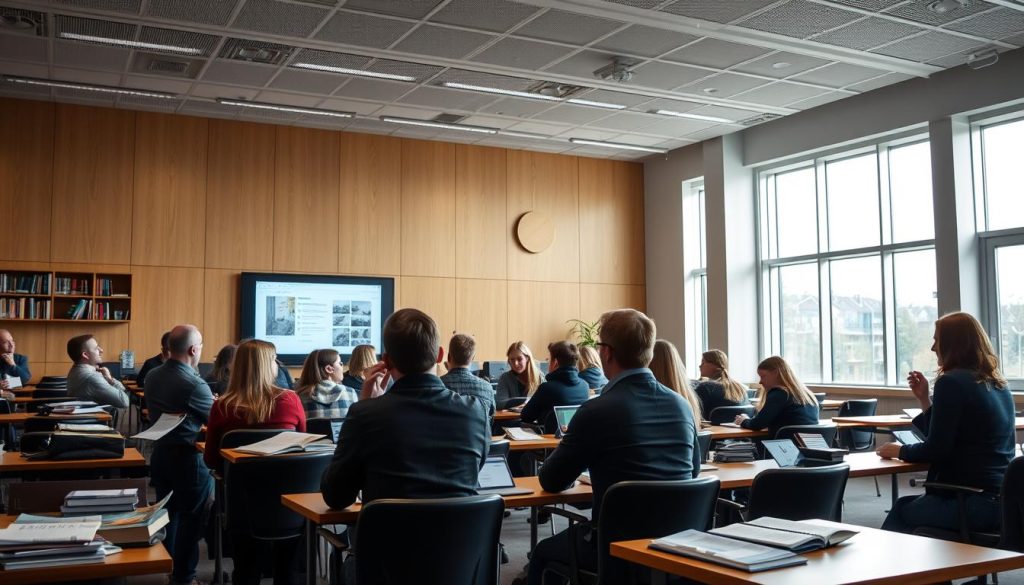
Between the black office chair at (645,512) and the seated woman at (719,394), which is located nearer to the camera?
the black office chair at (645,512)

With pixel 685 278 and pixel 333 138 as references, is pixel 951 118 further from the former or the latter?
pixel 333 138

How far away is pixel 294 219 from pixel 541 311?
3699 millimetres

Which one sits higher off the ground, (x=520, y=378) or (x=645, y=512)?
(x=520, y=378)

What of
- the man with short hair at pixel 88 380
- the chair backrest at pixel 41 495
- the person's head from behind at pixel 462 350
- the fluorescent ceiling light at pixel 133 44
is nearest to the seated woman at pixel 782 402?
the person's head from behind at pixel 462 350

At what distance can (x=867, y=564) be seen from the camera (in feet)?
6.72

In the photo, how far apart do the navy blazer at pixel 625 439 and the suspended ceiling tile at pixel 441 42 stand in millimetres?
5719

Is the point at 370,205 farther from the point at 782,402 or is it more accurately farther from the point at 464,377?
the point at 782,402

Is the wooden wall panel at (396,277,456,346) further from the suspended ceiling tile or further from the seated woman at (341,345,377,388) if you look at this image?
the seated woman at (341,345,377,388)

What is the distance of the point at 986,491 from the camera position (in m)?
3.75

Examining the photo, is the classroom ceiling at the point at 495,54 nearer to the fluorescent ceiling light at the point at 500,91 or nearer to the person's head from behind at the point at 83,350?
the fluorescent ceiling light at the point at 500,91

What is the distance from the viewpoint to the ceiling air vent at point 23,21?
7688 mm

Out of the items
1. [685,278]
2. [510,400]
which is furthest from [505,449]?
[685,278]

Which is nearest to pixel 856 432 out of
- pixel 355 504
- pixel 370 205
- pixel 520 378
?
pixel 520 378

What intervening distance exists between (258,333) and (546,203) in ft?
14.7
